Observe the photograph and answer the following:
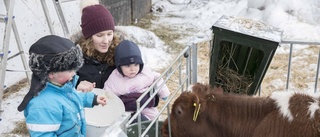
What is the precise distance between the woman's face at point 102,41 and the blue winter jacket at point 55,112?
29.8 inches

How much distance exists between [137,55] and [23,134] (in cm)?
208

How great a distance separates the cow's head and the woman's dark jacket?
0.79 m

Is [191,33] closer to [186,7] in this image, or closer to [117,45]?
[186,7]

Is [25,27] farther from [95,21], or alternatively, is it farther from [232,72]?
[232,72]

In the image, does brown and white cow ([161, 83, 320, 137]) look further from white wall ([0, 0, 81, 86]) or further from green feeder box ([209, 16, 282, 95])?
white wall ([0, 0, 81, 86])

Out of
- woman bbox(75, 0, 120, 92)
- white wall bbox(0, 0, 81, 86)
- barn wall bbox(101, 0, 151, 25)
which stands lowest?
barn wall bbox(101, 0, 151, 25)

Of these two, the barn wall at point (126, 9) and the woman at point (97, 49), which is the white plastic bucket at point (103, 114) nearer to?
the woman at point (97, 49)

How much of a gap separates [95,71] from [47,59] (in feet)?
3.44

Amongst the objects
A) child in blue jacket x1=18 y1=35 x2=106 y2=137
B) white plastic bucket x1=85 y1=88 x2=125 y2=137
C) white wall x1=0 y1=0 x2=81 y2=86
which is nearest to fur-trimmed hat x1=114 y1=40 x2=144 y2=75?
white plastic bucket x1=85 y1=88 x2=125 y2=137

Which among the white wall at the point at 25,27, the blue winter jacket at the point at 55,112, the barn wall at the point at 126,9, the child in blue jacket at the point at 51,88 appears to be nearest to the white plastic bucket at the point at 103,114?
the blue winter jacket at the point at 55,112

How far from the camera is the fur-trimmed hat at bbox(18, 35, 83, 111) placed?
7.09 ft

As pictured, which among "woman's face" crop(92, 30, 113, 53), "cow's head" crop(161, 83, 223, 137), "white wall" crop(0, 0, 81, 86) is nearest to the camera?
"cow's head" crop(161, 83, 223, 137)

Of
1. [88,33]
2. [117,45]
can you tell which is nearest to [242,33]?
[117,45]

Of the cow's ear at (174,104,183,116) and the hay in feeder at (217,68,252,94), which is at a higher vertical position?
the cow's ear at (174,104,183,116)
